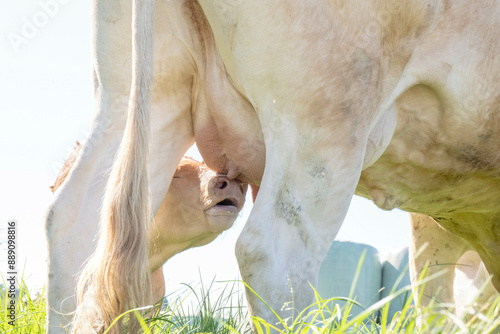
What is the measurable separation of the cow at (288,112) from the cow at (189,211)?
0.43 m

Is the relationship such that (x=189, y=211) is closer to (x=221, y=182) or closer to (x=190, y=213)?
(x=190, y=213)

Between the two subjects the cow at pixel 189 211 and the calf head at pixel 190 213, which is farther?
the calf head at pixel 190 213

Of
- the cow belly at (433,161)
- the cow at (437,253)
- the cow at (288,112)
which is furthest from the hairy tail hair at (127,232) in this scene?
the cow at (437,253)

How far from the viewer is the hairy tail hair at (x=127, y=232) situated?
6.73 ft

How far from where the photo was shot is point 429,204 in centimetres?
326

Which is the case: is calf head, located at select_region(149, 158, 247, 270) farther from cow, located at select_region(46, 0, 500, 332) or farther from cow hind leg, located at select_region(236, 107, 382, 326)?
cow hind leg, located at select_region(236, 107, 382, 326)

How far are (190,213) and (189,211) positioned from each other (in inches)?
0.4

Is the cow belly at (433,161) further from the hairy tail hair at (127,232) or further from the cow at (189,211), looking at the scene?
the hairy tail hair at (127,232)

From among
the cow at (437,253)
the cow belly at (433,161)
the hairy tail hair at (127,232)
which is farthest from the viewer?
the cow at (437,253)

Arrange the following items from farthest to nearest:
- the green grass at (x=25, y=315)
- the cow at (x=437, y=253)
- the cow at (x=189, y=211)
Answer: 1. the cow at (x=437, y=253)
2. the cow at (x=189, y=211)
3. the green grass at (x=25, y=315)

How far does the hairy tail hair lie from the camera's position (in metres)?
2.05

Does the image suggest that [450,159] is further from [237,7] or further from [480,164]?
[237,7]

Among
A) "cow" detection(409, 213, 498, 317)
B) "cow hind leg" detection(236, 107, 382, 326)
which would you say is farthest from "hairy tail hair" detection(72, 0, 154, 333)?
"cow" detection(409, 213, 498, 317)

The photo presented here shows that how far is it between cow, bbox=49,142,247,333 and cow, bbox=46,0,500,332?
0.43 meters
